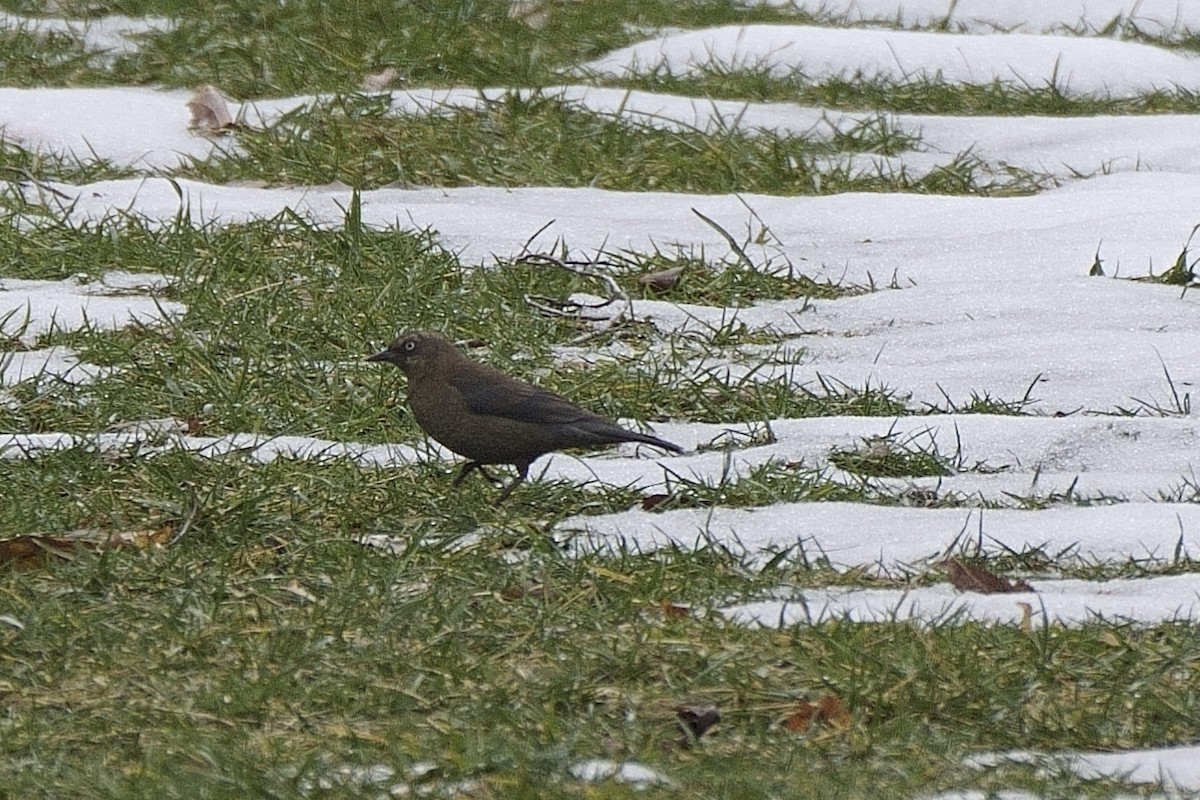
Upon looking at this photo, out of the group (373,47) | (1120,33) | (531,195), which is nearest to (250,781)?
(531,195)

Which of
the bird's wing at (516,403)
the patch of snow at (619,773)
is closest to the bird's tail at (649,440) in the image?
the bird's wing at (516,403)

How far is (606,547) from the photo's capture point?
4355 mm

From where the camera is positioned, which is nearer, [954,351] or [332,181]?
[954,351]

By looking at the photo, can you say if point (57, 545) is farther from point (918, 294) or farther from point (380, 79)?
point (380, 79)

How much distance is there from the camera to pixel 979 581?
4172mm

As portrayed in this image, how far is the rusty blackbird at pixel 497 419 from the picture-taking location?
478 centimetres

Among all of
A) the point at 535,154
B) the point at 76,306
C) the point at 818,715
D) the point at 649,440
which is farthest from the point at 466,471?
the point at 535,154

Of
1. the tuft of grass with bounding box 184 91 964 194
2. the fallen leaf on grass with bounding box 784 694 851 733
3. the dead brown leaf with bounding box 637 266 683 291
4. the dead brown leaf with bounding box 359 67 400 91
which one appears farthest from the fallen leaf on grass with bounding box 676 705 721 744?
the dead brown leaf with bounding box 359 67 400 91

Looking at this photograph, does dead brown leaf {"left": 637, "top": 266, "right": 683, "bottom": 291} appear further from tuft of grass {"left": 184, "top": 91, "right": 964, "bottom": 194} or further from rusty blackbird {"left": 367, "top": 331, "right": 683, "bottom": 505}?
rusty blackbird {"left": 367, "top": 331, "right": 683, "bottom": 505}

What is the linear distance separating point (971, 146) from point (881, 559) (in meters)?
4.32

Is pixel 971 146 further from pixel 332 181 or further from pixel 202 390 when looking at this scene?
pixel 202 390

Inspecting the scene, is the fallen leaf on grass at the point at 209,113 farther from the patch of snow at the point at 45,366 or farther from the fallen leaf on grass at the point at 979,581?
the fallen leaf on grass at the point at 979,581

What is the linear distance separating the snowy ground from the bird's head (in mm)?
267

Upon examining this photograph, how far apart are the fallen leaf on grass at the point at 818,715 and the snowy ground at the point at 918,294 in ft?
1.24
